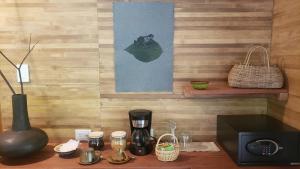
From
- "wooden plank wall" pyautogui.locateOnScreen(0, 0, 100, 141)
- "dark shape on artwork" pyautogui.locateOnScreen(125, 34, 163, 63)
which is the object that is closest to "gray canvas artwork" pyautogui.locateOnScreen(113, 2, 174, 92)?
"dark shape on artwork" pyautogui.locateOnScreen(125, 34, 163, 63)

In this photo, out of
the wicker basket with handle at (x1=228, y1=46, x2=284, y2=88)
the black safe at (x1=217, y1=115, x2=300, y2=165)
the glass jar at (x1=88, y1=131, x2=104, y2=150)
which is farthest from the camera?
the glass jar at (x1=88, y1=131, x2=104, y2=150)

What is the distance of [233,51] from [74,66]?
1.09m

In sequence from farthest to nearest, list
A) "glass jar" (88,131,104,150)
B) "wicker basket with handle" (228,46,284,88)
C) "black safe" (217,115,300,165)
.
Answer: "glass jar" (88,131,104,150), "wicker basket with handle" (228,46,284,88), "black safe" (217,115,300,165)

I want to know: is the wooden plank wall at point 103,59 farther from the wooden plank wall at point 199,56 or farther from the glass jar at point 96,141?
the glass jar at point 96,141

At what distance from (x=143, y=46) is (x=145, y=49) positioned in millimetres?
24

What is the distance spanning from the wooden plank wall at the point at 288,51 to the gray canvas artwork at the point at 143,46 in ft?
2.25

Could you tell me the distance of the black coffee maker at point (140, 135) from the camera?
5.16 ft

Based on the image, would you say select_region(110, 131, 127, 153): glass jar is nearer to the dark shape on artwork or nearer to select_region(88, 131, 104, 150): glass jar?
select_region(88, 131, 104, 150): glass jar

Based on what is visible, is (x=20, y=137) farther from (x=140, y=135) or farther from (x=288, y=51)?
(x=288, y=51)

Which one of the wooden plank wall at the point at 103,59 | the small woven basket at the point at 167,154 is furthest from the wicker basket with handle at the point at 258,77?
the small woven basket at the point at 167,154

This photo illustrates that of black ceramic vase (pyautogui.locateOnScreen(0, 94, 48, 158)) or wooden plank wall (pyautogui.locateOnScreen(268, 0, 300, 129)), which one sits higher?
wooden plank wall (pyautogui.locateOnScreen(268, 0, 300, 129))

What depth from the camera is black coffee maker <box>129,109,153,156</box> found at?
1572mm

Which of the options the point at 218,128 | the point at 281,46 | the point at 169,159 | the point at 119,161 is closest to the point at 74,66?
the point at 119,161

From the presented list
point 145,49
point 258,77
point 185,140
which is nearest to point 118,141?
point 185,140
